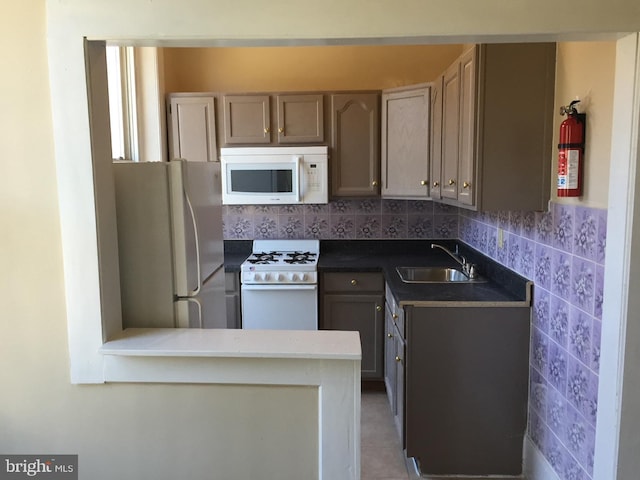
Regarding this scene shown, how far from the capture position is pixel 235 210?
3.82 m

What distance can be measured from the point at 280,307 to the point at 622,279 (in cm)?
221

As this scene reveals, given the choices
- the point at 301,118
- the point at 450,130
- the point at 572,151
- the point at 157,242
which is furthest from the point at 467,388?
the point at 301,118

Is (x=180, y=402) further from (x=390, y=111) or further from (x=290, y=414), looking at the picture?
(x=390, y=111)

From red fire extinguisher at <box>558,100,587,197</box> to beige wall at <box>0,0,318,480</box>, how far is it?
1.23m

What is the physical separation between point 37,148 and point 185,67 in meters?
2.55

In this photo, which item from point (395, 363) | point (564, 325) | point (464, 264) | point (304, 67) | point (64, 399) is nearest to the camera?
point (64, 399)

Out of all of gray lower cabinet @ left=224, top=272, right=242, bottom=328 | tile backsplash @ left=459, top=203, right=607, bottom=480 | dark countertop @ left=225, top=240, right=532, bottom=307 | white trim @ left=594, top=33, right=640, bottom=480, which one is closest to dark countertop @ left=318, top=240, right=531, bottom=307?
dark countertop @ left=225, top=240, right=532, bottom=307

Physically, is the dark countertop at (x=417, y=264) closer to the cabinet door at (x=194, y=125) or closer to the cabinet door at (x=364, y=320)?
the cabinet door at (x=364, y=320)

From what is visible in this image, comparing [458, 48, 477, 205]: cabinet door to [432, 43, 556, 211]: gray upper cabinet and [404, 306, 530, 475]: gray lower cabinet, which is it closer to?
[432, 43, 556, 211]: gray upper cabinet

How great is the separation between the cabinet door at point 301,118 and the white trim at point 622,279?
7.23 feet

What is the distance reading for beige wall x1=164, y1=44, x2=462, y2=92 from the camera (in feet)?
11.9

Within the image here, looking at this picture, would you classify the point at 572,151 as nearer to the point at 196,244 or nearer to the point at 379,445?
the point at 196,244

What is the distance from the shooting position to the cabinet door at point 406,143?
3.08m

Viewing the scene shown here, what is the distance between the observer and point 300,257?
3490 millimetres
